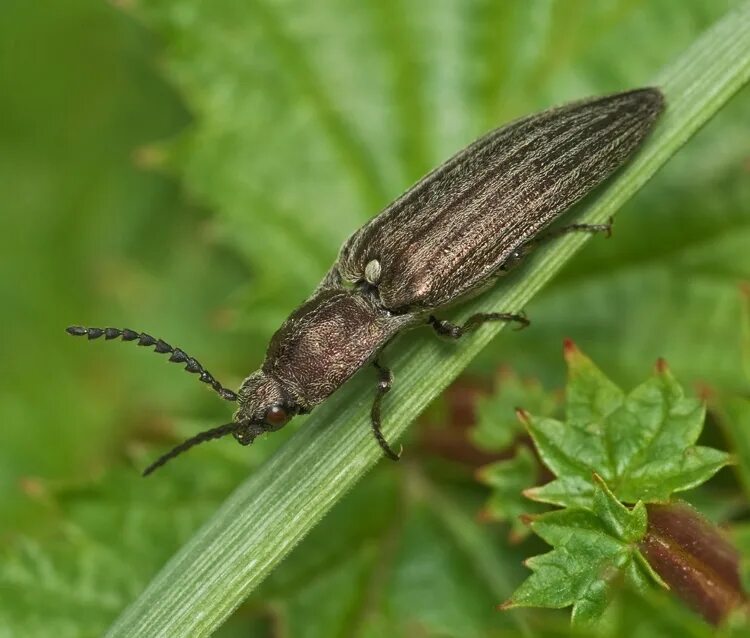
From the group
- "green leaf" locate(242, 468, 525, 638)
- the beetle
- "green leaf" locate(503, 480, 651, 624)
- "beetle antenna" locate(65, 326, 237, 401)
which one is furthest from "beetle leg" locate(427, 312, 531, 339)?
"green leaf" locate(242, 468, 525, 638)

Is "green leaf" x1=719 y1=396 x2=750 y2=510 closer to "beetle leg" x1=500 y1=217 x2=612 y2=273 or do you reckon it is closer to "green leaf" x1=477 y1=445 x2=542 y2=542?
"green leaf" x1=477 y1=445 x2=542 y2=542

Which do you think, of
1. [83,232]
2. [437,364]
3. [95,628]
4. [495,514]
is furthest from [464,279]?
[83,232]

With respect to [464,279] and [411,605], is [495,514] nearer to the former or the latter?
[411,605]

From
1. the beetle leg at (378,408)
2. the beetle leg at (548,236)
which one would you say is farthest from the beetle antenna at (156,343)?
the beetle leg at (548,236)

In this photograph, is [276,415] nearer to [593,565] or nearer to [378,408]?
[378,408]

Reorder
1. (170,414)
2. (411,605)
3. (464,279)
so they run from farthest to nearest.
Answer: (170,414)
(411,605)
(464,279)

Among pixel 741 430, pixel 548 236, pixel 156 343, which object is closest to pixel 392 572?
pixel 156 343
